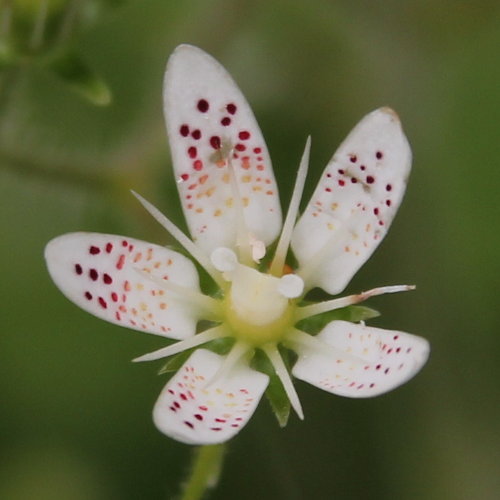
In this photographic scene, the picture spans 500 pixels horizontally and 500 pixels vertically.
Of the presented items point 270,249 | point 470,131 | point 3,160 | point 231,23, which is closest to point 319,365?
point 270,249

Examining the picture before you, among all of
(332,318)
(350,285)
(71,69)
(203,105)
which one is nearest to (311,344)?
(332,318)

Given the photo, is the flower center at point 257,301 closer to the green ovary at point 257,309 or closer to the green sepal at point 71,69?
the green ovary at point 257,309

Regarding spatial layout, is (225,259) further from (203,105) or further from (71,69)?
(71,69)

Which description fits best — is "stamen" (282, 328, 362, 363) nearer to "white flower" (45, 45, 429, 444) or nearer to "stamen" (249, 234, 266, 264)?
"white flower" (45, 45, 429, 444)

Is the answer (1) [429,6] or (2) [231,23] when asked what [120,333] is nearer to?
(2) [231,23]

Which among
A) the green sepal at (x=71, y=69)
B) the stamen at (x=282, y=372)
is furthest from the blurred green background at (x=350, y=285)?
the stamen at (x=282, y=372)

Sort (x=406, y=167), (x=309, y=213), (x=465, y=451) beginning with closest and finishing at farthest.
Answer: (x=406, y=167), (x=309, y=213), (x=465, y=451)
